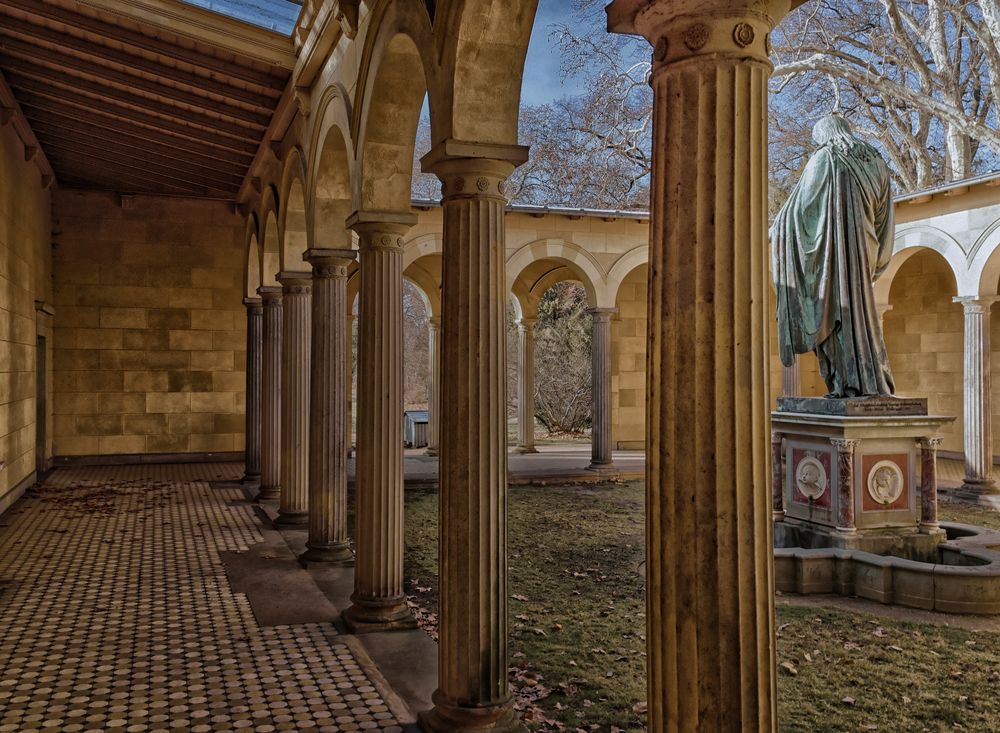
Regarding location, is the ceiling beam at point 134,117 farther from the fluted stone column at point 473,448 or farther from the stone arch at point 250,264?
the fluted stone column at point 473,448

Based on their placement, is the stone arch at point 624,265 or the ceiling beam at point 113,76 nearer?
the ceiling beam at point 113,76

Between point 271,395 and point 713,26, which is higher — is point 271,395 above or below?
below

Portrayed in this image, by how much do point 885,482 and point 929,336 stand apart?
1151 cm

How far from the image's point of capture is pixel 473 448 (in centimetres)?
424

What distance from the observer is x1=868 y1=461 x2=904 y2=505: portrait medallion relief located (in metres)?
7.79

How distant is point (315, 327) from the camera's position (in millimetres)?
7809

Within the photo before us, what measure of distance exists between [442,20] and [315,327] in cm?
408

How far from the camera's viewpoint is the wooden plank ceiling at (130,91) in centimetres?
803

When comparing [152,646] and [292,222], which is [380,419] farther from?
[292,222]

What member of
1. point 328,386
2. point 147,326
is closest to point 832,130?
point 328,386

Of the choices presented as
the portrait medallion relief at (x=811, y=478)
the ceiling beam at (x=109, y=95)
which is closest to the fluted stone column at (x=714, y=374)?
the portrait medallion relief at (x=811, y=478)

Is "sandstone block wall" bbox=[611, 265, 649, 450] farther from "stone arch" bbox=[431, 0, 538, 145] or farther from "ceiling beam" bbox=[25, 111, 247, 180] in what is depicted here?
"stone arch" bbox=[431, 0, 538, 145]

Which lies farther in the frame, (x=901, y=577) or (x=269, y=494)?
(x=269, y=494)

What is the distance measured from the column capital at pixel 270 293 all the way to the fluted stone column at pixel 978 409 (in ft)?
32.9
